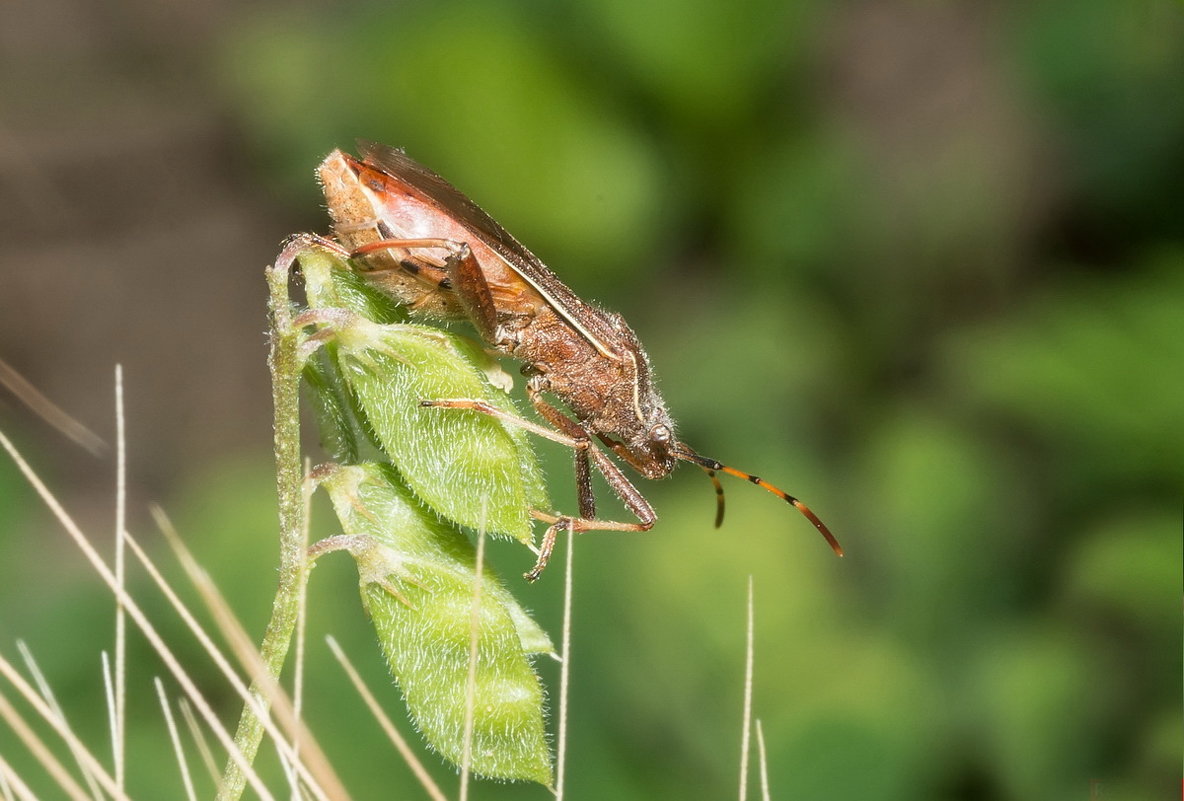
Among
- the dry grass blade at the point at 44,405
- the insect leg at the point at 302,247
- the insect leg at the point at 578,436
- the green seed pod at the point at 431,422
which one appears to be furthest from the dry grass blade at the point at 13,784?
the insect leg at the point at 578,436

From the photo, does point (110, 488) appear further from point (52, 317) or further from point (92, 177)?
point (92, 177)

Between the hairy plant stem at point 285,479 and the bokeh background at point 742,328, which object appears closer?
the hairy plant stem at point 285,479

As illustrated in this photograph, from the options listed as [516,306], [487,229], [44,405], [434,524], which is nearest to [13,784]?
[434,524]

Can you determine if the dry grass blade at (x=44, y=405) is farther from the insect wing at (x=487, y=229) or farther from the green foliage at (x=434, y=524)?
the insect wing at (x=487, y=229)

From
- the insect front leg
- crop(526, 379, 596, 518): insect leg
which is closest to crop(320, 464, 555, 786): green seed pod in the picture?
the insect front leg

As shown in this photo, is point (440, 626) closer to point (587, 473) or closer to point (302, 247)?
point (302, 247)

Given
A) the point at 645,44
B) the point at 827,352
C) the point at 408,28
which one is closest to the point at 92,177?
the point at 408,28
